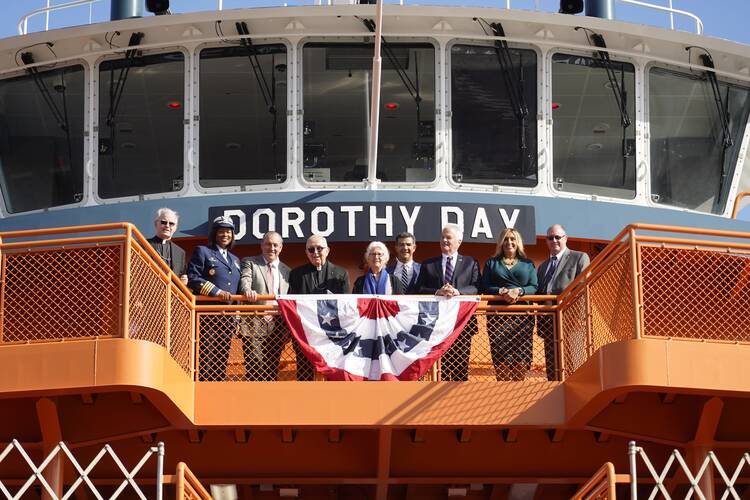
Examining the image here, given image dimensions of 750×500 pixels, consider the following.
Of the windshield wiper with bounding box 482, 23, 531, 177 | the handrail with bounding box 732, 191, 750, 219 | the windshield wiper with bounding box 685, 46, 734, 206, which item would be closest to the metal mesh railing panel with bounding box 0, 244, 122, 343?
the windshield wiper with bounding box 482, 23, 531, 177

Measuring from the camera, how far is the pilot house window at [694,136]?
19547mm

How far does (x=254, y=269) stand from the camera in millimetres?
15305

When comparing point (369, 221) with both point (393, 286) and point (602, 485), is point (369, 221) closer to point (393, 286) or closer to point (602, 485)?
point (393, 286)

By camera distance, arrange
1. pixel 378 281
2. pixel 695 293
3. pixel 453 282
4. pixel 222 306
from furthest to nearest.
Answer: pixel 453 282 < pixel 378 281 < pixel 222 306 < pixel 695 293

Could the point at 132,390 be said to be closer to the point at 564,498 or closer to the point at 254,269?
the point at 254,269

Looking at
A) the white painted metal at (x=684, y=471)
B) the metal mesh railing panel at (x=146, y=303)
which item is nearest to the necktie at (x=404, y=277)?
the metal mesh railing panel at (x=146, y=303)

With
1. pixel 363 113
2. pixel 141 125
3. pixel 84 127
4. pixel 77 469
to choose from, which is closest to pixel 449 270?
pixel 363 113

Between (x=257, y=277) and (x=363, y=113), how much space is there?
14.1ft

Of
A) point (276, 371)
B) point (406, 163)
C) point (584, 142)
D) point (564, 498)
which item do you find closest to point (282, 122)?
point (406, 163)

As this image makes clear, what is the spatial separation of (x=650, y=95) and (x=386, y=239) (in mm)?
4352

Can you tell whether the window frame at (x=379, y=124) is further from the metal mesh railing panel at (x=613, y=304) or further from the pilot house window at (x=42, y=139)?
the metal mesh railing panel at (x=613, y=304)

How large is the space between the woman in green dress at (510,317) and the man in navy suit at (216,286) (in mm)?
2668

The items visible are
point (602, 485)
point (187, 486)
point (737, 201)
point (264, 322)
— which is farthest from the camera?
point (737, 201)

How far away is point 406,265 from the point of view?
611 inches
